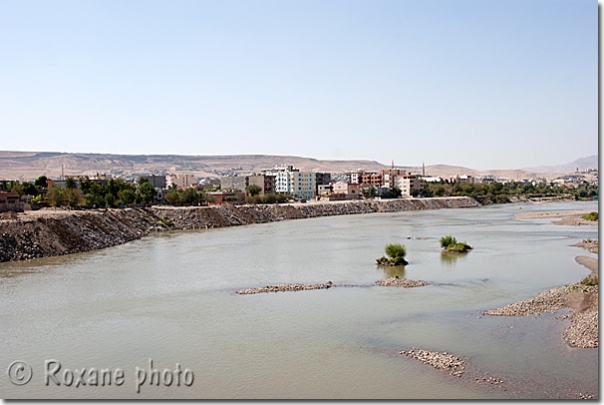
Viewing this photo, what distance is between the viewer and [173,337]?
10320mm

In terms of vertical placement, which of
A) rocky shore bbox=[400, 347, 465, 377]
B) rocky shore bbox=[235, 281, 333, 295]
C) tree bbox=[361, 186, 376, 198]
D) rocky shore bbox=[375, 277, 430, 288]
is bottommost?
rocky shore bbox=[400, 347, 465, 377]

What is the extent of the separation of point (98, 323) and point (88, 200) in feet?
72.2

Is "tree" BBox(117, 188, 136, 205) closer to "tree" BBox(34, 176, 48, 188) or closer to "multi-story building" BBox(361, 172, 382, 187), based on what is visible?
"tree" BBox(34, 176, 48, 188)

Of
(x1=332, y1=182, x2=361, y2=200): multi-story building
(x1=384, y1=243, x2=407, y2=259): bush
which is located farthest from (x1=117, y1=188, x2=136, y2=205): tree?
(x1=332, y1=182, x2=361, y2=200): multi-story building

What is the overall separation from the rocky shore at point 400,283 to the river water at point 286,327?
0.33 meters

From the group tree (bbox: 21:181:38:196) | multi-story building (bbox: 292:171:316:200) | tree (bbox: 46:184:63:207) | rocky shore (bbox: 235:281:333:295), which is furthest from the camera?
multi-story building (bbox: 292:171:316:200)

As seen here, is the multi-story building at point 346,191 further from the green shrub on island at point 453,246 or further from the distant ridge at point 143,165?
the distant ridge at point 143,165

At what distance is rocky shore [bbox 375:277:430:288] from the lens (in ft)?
48.6

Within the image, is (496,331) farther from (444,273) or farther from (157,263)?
(157,263)

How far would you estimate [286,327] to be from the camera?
10.9 meters

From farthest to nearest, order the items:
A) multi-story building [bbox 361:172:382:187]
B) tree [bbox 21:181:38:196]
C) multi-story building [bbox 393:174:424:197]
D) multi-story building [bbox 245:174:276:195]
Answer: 1. multi-story building [bbox 361:172:382:187]
2. multi-story building [bbox 393:174:424:197]
3. multi-story building [bbox 245:174:276:195]
4. tree [bbox 21:181:38:196]

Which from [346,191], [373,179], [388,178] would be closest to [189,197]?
[346,191]

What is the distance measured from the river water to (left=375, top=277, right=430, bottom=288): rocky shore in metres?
0.33

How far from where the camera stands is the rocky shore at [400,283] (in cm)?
1482
